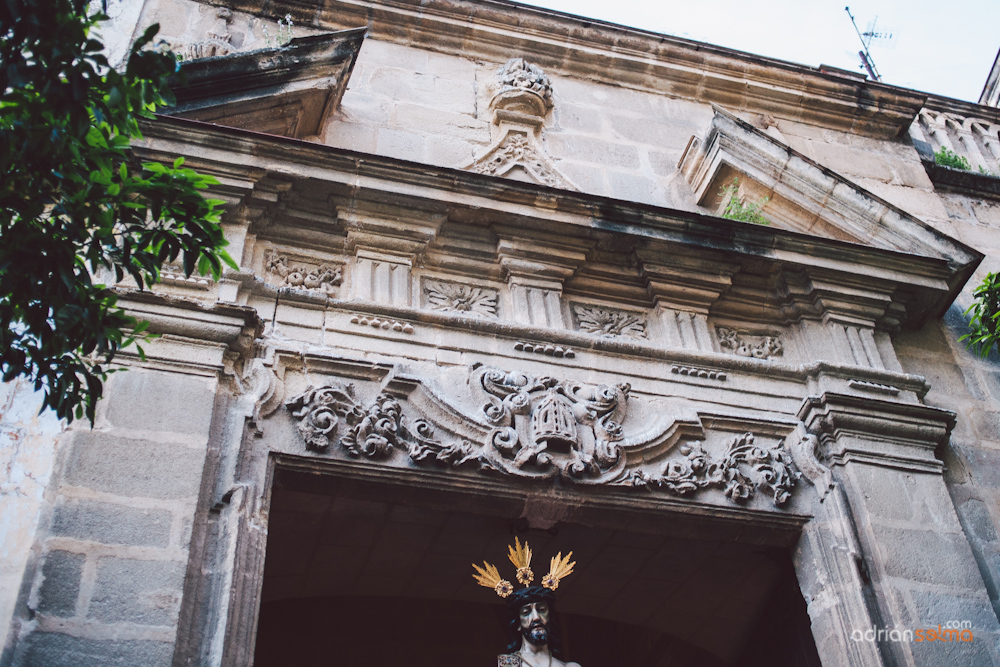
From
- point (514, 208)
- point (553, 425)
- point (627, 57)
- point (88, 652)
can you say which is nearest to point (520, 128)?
point (514, 208)

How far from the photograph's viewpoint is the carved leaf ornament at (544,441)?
4965 millimetres

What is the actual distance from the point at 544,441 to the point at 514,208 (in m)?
1.54

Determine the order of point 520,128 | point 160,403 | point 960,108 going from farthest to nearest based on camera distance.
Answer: point 960,108 < point 520,128 < point 160,403

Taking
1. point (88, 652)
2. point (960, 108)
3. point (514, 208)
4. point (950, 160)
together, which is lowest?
point (88, 652)

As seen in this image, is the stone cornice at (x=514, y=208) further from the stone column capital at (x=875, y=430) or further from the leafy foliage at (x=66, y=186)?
the leafy foliage at (x=66, y=186)

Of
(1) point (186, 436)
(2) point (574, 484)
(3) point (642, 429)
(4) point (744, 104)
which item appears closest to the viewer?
(1) point (186, 436)

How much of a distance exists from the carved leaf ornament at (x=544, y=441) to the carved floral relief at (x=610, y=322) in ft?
1.95

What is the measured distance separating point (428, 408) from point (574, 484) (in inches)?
30.9

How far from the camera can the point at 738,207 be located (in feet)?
22.5

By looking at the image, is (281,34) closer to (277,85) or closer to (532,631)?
(277,85)

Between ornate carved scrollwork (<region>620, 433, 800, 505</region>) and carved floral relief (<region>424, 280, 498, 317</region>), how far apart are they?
50.5 inches

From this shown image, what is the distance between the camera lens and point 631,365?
5766mm

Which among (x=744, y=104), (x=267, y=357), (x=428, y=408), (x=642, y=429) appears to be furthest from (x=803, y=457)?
(x=744, y=104)

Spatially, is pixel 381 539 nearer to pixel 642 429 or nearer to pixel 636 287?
pixel 642 429
